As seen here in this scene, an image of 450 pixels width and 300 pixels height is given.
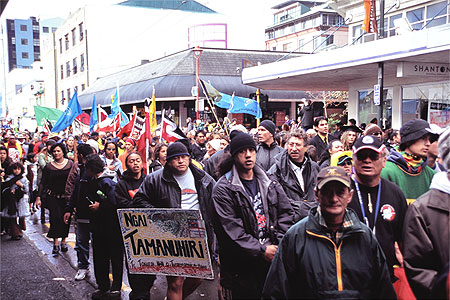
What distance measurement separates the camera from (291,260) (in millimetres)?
2662

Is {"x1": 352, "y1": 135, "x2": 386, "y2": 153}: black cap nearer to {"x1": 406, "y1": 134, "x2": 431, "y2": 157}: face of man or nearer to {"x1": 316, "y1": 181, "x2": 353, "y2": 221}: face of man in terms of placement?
{"x1": 406, "y1": 134, "x2": 431, "y2": 157}: face of man

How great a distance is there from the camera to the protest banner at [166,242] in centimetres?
421

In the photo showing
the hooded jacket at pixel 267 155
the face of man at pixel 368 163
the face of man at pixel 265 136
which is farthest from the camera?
the face of man at pixel 265 136

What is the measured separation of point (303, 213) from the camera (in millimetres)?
4406

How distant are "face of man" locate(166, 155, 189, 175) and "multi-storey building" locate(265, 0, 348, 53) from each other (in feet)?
191

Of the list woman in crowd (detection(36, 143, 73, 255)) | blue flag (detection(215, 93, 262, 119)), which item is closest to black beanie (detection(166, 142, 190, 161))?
woman in crowd (detection(36, 143, 73, 255))

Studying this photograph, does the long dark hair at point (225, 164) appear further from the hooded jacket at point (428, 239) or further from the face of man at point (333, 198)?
the hooded jacket at point (428, 239)

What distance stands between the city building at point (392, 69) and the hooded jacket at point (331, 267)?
31.8 ft

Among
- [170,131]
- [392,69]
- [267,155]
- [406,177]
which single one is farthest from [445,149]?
[392,69]

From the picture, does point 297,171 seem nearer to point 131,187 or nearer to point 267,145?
point 267,145

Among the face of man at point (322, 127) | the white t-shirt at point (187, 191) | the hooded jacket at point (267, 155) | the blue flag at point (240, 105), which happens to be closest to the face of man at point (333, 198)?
the white t-shirt at point (187, 191)

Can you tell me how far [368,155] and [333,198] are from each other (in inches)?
30.0

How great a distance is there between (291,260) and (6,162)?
26.6 ft

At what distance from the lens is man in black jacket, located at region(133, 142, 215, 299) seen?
4742 millimetres
